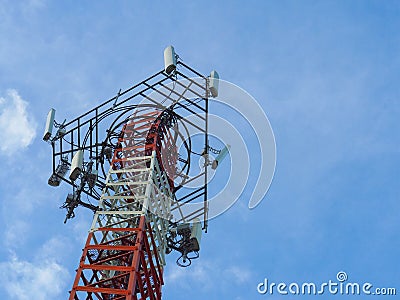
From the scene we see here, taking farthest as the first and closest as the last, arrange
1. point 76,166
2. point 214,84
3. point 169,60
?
point 214,84
point 169,60
point 76,166

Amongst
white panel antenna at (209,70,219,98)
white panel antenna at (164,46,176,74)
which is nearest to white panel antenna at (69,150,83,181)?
white panel antenna at (164,46,176,74)

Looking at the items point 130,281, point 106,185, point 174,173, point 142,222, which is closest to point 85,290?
→ point 130,281

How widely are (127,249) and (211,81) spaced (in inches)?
556

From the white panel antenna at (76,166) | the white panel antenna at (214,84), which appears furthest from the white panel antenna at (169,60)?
the white panel antenna at (76,166)

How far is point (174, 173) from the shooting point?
42.3 meters

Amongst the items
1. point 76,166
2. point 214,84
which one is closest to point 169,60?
point 214,84

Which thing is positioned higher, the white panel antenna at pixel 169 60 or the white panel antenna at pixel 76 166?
the white panel antenna at pixel 169 60

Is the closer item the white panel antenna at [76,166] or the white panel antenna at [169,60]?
the white panel antenna at [76,166]

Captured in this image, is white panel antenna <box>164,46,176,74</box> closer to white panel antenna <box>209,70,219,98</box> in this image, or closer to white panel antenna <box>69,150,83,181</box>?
white panel antenna <box>209,70,219,98</box>

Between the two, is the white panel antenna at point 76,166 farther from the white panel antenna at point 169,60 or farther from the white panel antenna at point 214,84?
the white panel antenna at point 214,84

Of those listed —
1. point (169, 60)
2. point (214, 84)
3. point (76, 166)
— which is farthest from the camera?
point (214, 84)

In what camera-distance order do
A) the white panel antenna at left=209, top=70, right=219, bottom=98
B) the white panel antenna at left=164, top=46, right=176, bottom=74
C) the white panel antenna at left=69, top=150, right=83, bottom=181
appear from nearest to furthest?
the white panel antenna at left=69, top=150, right=83, bottom=181
the white panel antenna at left=164, top=46, right=176, bottom=74
the white panel antenna at left=209, top=70, right=219, bottom=98

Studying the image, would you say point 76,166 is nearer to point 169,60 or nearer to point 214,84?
point 169,60

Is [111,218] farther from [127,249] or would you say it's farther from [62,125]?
[62,125]
